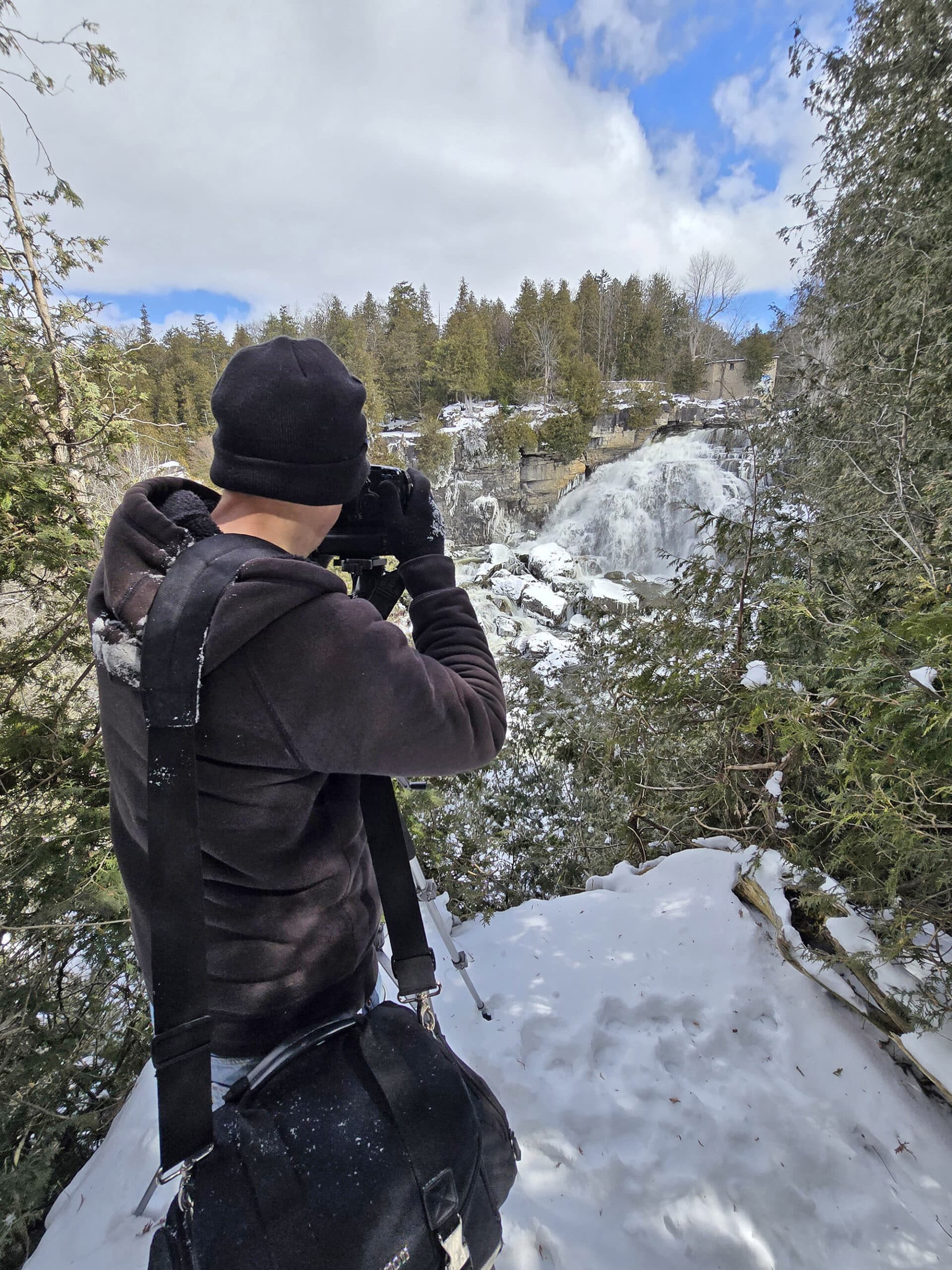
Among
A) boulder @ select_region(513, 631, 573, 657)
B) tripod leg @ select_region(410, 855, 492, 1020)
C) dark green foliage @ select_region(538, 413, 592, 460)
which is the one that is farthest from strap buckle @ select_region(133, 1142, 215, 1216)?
dark green foliage @ select_region(538, 413, 592, 460)

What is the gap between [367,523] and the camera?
130 cm

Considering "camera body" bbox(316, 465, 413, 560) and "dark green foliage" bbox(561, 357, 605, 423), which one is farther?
"dark green foliage" bbox(561, 357, 605, 423)

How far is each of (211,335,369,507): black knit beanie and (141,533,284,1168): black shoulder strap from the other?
166mm

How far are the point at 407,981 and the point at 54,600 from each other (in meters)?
3.64

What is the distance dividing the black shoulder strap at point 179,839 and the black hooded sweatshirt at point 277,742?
0.03 m

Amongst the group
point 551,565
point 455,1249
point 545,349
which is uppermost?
point 545,349

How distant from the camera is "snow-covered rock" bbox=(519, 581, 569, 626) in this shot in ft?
65.2

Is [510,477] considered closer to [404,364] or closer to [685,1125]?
[404,364]

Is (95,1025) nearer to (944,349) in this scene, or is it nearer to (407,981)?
(407,981)

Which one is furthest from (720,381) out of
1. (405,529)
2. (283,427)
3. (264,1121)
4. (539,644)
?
(264,1121)

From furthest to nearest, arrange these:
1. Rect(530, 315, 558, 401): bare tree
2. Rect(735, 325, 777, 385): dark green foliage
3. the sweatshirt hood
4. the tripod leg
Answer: Rect(530, 315, 558, 401): bare tree < Rect(735, 325, 777, 385): dark green foliage < the tripod leg < the sweatshirt hood

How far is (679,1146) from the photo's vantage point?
192cm

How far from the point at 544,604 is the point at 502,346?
34273 millimetres

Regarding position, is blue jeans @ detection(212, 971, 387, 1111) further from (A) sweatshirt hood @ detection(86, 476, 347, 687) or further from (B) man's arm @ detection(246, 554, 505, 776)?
(A) sweatshirt hood @ detection(86, 476, 347, 687)
